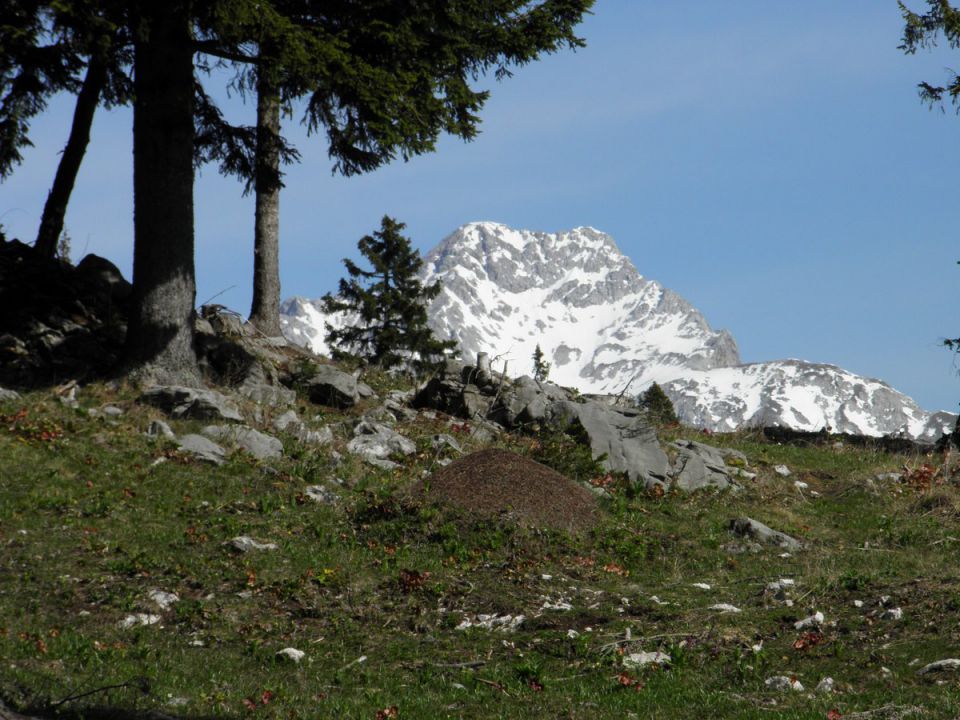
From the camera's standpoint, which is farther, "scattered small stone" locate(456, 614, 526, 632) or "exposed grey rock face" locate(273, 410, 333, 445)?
"exposed grey rock face" locate(273, 410, 333, 445)

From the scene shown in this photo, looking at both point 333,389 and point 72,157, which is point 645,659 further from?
point 72,157

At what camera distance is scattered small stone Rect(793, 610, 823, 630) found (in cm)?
986

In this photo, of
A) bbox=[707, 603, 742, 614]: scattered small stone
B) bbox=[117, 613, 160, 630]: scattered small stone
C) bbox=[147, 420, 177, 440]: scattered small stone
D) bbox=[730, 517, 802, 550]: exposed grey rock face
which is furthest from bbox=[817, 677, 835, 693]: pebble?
bbox=[147, 420, 177, 440]: scattered small stone

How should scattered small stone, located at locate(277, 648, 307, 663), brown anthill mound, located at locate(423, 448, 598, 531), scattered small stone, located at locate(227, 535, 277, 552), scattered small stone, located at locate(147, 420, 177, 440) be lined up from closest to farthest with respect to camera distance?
scattered small stone, located at locate(277, 648, 307, 663), scattered small stone, located at locate(227, 535, 277, 552), brown anthill mound, located at locate(423, 448, 598, 531), scattered small stone, located at locate(147, 420, 177, 440)

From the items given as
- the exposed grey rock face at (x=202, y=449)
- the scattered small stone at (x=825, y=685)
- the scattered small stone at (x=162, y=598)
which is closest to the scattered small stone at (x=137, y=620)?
the scattered small stone at (x=162, y=598)

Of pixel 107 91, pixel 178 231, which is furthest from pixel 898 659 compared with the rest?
pixel 107 91

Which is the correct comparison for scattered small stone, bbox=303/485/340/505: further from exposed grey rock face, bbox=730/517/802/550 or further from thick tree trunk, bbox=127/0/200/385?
exposed grey rock face, bbox=730/517/802/550

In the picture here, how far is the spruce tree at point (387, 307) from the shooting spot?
4494 centimetres

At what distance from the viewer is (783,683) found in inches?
323

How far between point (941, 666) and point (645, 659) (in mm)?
2585

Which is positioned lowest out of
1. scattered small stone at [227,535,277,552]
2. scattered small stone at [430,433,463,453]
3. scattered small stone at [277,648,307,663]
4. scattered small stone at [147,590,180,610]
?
scattered small stone at [277,648,307,663]

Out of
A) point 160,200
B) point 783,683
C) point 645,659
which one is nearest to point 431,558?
point 645,659

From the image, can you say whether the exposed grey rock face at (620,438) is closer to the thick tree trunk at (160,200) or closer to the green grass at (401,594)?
the green grass at (401,594)

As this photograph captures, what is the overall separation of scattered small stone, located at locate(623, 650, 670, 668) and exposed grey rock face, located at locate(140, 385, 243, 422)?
9.53 meters
